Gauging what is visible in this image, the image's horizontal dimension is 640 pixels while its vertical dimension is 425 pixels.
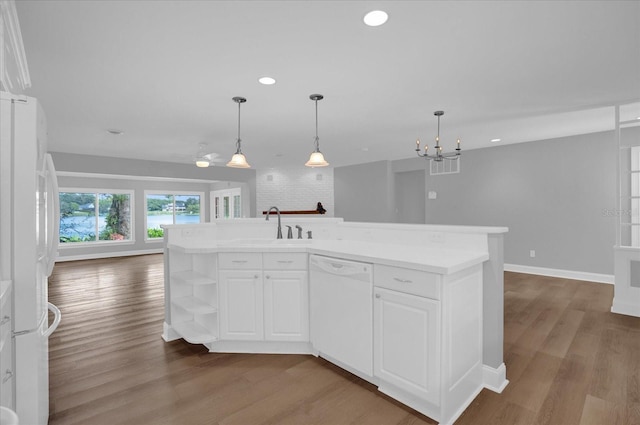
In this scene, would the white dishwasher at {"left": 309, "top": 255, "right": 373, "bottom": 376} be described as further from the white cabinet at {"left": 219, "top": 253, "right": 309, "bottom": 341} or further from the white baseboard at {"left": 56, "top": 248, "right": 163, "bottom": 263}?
the white baseboard at {"left": 56, "top": 248, "right": 163, "bottom": 263}

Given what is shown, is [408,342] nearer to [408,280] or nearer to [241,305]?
[408,280]

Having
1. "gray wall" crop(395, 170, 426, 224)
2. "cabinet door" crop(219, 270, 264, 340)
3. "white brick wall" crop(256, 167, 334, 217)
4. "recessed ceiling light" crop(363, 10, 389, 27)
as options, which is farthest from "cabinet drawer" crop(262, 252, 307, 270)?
"white brick wall" crop(256, 167, 334, 217)

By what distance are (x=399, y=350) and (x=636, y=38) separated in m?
2.69

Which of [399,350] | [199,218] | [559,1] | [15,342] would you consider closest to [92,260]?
[199,218]

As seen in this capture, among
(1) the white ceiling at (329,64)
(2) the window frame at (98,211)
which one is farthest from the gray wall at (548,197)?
(2) the window frame at (98,211)

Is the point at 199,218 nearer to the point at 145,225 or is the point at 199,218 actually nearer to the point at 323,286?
the point at 145,225

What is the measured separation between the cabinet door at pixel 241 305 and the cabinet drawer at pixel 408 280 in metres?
1.06

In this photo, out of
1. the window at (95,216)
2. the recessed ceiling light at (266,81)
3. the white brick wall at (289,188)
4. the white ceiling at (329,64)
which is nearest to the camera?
the white ceiling at (329,64)

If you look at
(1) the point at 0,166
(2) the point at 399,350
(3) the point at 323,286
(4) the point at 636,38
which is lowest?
(2) the point at 399,350

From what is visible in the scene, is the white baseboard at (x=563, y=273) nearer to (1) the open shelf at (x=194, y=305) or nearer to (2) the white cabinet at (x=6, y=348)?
(1) the open shelf at (x=194, y=305)

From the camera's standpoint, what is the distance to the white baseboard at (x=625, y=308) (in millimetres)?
A: 3600

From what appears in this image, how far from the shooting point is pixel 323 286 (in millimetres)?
2500

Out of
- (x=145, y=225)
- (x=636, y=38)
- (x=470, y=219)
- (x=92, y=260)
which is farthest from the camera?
(x=145, y=225)

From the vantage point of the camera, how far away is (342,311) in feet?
7.71
